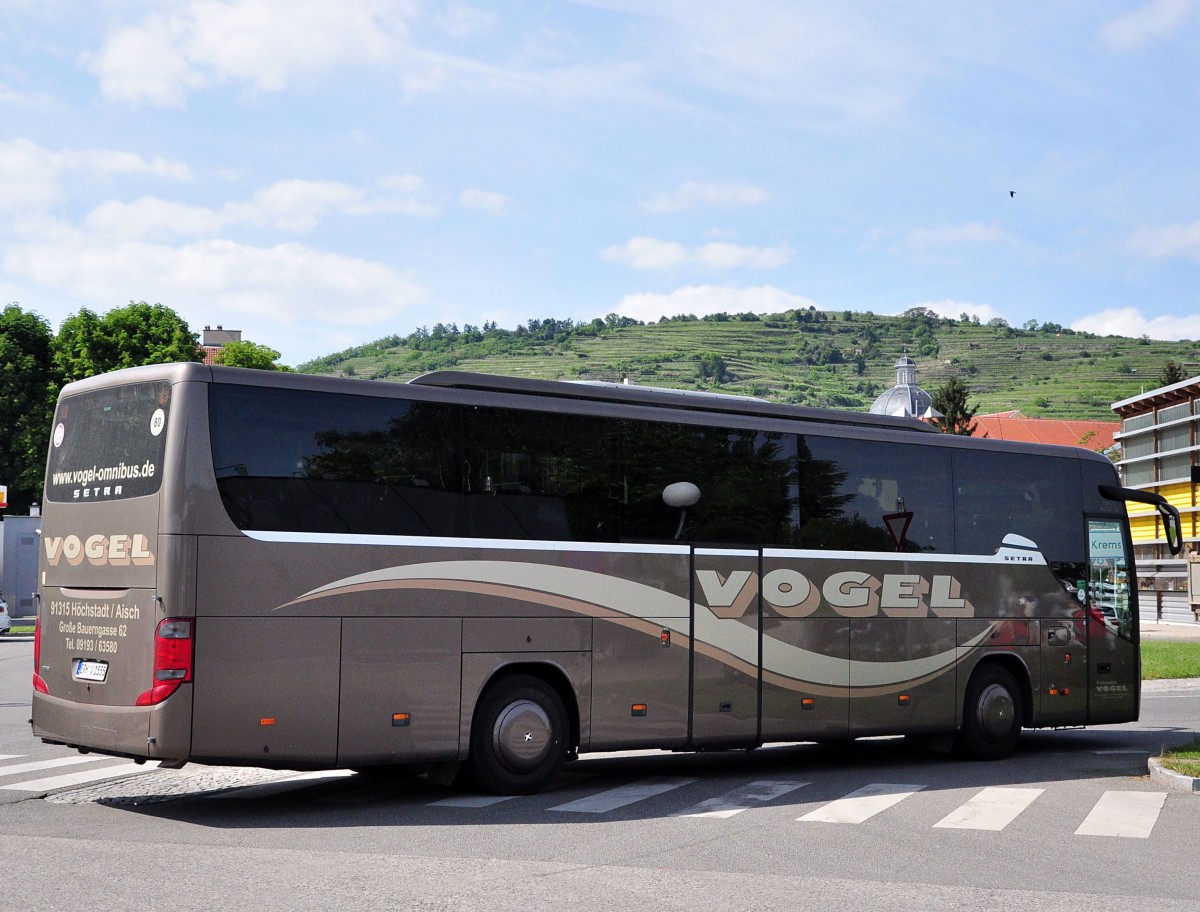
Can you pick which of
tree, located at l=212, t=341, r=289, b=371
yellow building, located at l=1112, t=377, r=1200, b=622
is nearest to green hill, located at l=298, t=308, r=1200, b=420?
yellow building, located at l=1112, t=377, r=1200, b=622

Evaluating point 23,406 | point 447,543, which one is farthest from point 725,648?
point 23,406

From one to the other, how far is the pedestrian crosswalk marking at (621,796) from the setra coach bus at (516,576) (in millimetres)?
412

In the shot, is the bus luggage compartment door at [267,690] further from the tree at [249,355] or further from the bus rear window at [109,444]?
the tree at [249,355]

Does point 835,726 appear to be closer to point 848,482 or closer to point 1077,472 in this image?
point 848,482

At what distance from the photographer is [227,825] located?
9836mm

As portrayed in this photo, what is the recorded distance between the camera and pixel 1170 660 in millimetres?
30109

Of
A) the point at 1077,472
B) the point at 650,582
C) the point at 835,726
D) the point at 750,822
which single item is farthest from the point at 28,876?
the point at 1077,472

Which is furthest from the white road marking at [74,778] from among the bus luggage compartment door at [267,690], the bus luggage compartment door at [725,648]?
the bus luggage compartment door at [725,648]

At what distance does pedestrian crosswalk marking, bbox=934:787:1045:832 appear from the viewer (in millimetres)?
10352

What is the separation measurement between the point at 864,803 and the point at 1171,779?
3.00 metres

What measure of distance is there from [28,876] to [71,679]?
3.13 metres

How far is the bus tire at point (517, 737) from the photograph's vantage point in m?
11.3

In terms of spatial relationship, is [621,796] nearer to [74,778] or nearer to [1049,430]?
[74,778]

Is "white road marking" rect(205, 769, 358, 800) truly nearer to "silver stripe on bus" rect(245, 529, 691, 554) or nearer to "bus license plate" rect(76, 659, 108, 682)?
"bus license plate" rect(76, 659, 108, 682)
